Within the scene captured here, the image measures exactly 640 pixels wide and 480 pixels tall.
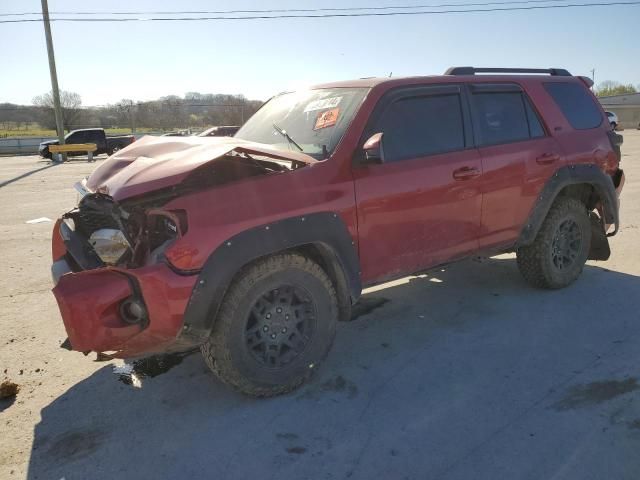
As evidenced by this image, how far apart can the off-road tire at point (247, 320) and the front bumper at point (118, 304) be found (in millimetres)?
302

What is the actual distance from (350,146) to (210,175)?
0.94m

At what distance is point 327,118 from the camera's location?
3.63m

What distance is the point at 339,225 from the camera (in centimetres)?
320

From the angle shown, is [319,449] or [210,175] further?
[210,175]

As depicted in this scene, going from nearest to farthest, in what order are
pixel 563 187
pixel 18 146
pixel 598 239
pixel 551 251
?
pixel 563 187
pixel 551 251
pixel 598 239
pixel 18 146

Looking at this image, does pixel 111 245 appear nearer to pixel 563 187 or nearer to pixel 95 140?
pixel 563 187

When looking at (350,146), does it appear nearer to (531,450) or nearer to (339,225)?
(339,225)

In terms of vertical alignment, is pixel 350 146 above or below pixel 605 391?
above

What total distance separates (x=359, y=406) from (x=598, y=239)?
3.45 m

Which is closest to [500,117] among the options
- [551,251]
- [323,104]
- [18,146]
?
[551,251]

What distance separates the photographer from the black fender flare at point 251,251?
2.76 meters

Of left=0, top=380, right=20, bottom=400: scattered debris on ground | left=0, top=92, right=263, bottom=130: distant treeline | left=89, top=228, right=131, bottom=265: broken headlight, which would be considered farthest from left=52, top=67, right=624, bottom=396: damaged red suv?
left=0, top=92, right=263, bottom=130: distant treeline

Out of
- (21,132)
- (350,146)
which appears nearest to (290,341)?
(350,146)

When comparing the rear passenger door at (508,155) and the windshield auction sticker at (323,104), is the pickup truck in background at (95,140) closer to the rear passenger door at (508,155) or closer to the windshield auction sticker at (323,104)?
the windshield auction sticker at (323,104)
